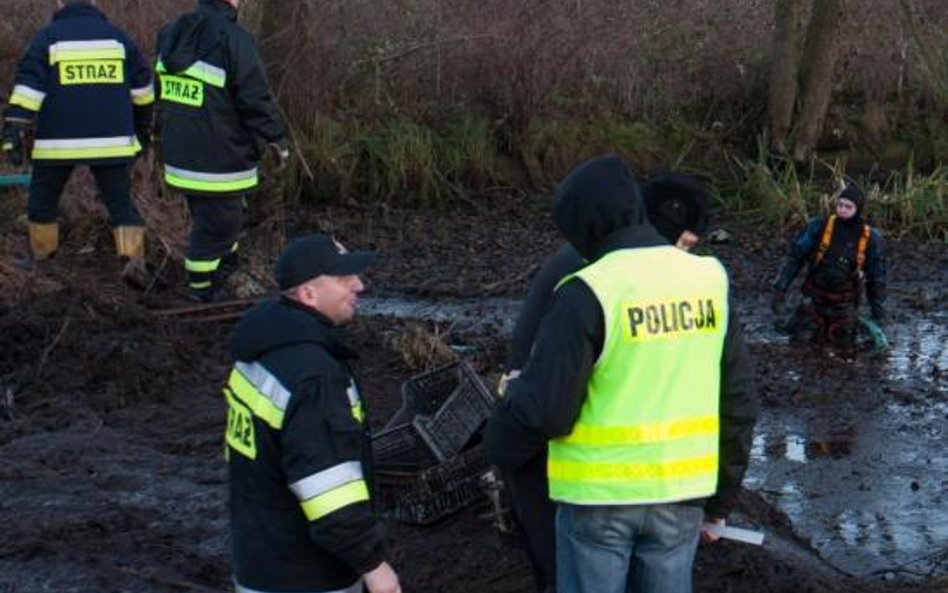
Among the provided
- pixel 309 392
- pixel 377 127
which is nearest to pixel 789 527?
pixel 309 392

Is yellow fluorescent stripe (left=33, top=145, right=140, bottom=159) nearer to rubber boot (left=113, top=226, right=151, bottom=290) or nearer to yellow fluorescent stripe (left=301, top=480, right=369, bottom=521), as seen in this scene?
rubber boot (left=113, top=226, right=151, bottom=290)

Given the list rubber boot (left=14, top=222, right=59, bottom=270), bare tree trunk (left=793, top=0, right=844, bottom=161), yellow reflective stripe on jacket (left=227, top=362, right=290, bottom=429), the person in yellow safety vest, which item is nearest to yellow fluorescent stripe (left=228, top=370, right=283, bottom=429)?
yellow reflective stripe on jacket (left=227, top=362, right=290, bottom=429)

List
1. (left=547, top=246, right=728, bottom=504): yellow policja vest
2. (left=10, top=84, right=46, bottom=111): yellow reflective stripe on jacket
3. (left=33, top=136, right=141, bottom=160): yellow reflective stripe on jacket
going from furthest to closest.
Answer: (left=33, top=136, right=141, bottom=160): yellow reflective stripe on jacket < (left=10, top=84, right=46, bottom=111): yellow reflective stripe on jacket < (left=547, top=246, right=728, bottom=504): yellow policja vest

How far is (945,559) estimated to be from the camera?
22.3ft

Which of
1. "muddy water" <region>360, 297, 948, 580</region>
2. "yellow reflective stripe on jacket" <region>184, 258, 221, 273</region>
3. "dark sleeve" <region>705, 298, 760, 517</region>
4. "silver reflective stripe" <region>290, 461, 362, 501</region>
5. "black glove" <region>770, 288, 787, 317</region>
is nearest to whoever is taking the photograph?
"silver reflective stripe" <region>290, 461, 362, 501</region>

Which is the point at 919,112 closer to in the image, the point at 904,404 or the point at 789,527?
the point at 904,404

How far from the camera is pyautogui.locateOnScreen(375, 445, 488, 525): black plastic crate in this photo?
619 centimetres

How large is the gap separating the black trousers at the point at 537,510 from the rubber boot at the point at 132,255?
20.0 feet

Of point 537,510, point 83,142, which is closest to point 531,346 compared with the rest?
point 537,510

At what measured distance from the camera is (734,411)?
4.45 m

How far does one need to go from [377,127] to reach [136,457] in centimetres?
911

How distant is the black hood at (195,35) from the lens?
9492mm

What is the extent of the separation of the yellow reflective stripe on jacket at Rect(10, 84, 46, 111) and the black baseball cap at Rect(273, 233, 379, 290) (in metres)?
6.50

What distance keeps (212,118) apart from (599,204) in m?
5.95
